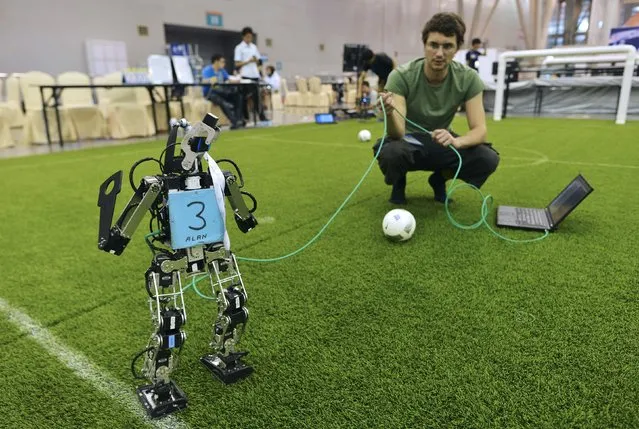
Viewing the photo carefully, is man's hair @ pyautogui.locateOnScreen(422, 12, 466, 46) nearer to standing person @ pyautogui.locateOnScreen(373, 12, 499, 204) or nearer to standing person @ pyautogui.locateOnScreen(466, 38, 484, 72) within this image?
standing person @ pyautogui.locateOnScreen(373, 12, 499, 204)

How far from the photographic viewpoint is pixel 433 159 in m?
2.94

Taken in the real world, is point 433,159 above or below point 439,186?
above

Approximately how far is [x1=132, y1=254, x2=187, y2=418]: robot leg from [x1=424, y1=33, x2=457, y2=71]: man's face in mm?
2050

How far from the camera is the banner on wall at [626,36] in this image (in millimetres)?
10789

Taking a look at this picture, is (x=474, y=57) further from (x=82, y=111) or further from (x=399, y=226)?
(x=399, y=226)

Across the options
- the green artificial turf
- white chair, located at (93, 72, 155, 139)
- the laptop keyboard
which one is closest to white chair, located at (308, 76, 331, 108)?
white chair, located at (93, 72, 155, 139)

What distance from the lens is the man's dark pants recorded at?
2.82 metres

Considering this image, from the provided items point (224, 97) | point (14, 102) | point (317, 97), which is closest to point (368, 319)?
point (224, 97)

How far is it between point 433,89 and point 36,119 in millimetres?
6813

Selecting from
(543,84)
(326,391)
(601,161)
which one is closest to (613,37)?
(543,84)

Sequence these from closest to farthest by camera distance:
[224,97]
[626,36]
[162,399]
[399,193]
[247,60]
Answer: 1. [162,399]
2. [399,193]
3. [224,97]
4. [247,60]
5. [626,36]

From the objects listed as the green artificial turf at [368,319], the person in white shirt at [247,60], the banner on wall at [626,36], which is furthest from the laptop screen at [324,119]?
the banner on wall at [626,36]

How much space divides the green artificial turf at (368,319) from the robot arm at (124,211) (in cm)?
47

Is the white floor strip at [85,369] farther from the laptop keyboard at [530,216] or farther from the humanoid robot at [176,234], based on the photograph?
the laptop keyboard at [530,216]
